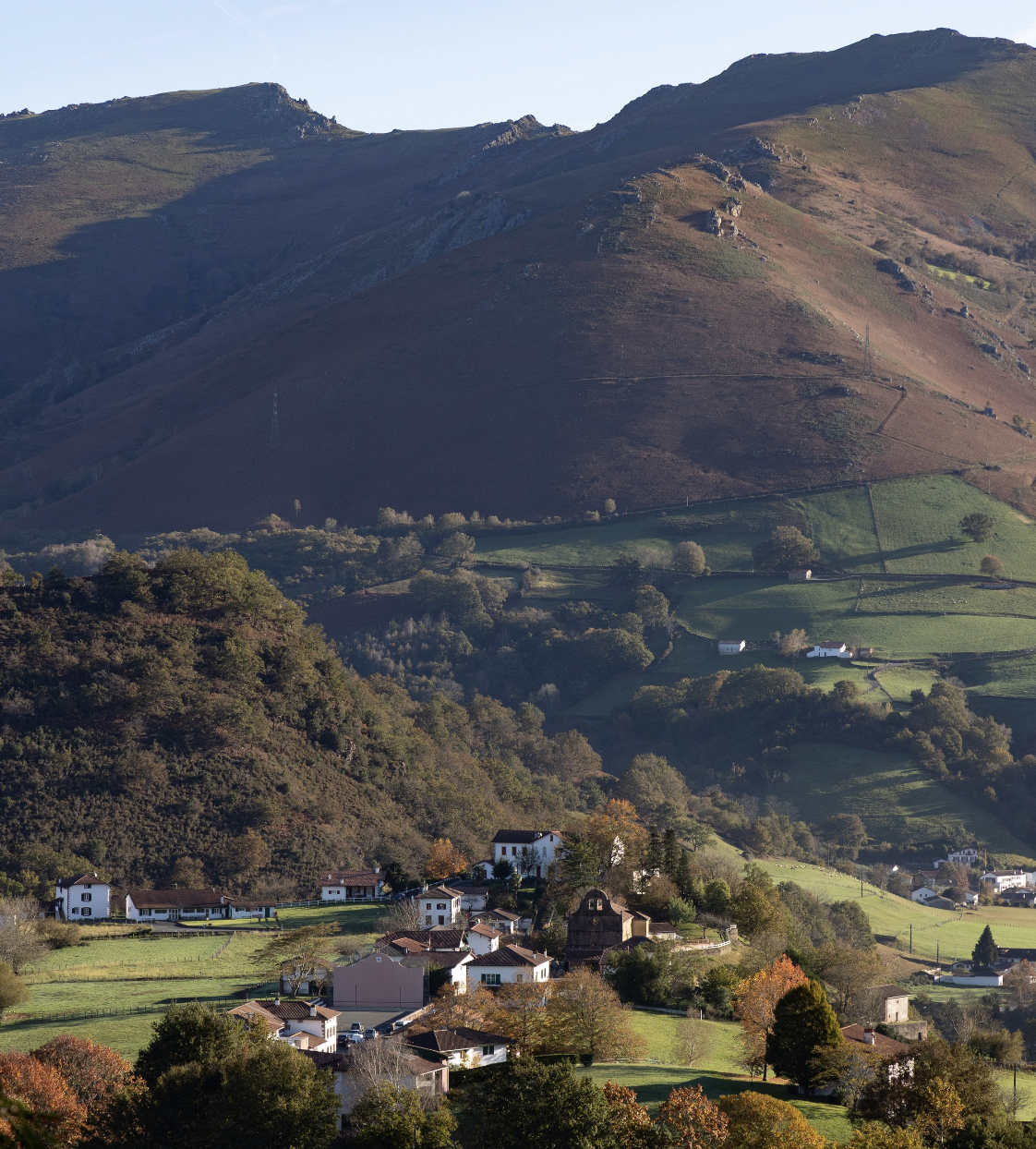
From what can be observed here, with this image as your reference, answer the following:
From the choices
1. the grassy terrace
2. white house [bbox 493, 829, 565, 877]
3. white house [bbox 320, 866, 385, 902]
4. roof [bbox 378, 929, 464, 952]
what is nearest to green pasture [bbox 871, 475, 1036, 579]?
white house [bbox 493, 829, 565, 877]

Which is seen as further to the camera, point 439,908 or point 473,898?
point 473,898

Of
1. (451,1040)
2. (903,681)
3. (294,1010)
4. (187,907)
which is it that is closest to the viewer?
(451,1040)

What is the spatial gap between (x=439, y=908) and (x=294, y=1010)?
17.3 metres

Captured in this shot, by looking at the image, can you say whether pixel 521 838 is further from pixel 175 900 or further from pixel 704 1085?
pixel 704 1085

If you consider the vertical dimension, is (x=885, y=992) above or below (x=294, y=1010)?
below

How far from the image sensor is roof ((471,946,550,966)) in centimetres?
5300

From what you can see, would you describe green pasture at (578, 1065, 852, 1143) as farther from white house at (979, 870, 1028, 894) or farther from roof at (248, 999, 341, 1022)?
white house at (979, 870, 1028, 894)

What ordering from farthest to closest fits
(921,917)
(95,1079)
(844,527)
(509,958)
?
(844,527), (921,917), (509,958), (95,1079)

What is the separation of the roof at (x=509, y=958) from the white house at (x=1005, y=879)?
68.9 m

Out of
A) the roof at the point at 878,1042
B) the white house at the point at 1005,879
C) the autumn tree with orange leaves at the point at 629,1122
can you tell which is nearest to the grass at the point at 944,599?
the white house at the point at 1005,879

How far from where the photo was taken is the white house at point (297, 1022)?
4444 cm

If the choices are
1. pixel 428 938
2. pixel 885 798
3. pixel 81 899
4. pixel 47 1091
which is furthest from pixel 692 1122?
pixel 885 798

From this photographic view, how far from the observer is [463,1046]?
4375cm

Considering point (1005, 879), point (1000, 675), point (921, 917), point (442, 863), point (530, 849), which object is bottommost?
point (1005, 879)
